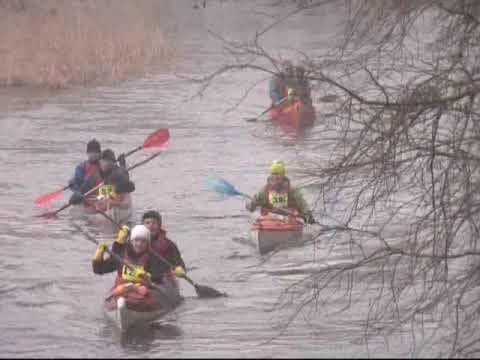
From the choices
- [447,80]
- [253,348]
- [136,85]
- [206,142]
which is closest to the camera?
[447,80]

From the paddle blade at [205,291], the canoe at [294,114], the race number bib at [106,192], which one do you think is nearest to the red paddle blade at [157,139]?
the race number bib at [106,192]

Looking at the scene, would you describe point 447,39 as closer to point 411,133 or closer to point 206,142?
point 411,133

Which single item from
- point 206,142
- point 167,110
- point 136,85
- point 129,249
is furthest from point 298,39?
point 129,249

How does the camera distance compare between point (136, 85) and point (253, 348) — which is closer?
point (253, 348)

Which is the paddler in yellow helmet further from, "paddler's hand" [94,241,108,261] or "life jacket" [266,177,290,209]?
"paddler's hand" [94,241,108,261]

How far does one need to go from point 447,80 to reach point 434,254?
1175 mm

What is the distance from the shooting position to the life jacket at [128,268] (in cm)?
1214

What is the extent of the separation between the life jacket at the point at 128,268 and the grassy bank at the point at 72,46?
1853cm

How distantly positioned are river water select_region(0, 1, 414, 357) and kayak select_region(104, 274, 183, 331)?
127 mm

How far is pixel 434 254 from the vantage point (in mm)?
8445

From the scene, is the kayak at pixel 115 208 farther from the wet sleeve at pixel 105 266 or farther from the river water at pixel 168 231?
the wet sleeve at pixel 105 266

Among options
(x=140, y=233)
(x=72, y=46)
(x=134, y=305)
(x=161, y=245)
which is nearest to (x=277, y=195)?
(x=161, y=245)

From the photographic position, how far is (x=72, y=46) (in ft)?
105

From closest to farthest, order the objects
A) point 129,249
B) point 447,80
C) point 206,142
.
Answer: point 447,80, point 129,249, point 206,142
